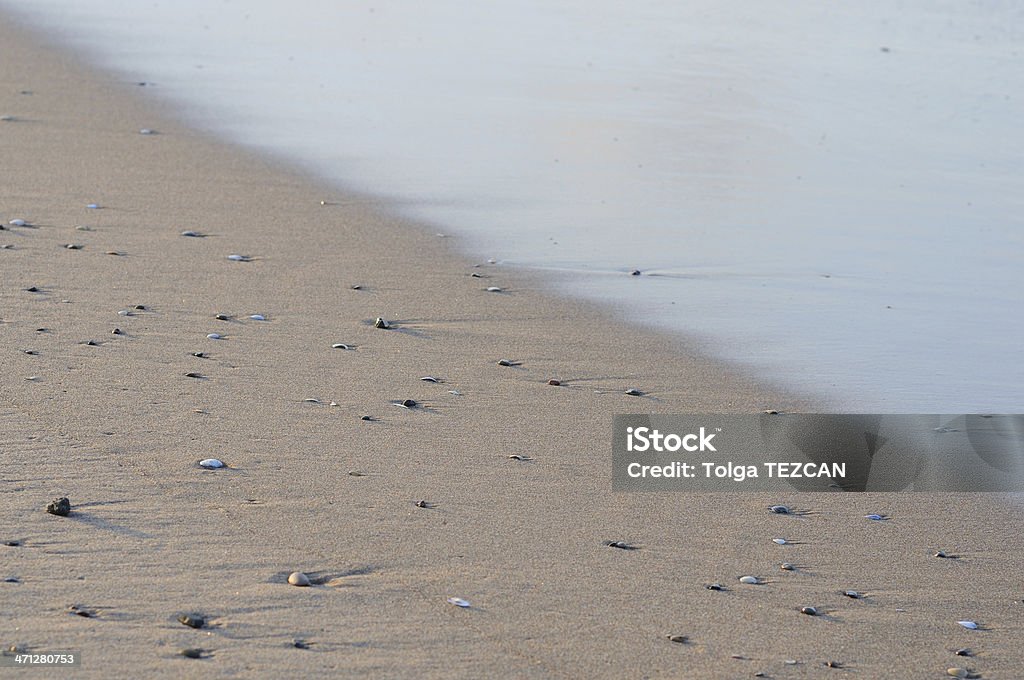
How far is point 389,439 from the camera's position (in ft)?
19.0

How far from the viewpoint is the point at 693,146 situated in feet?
39.5

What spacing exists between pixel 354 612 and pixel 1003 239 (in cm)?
679

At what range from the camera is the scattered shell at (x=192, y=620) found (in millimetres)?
4262

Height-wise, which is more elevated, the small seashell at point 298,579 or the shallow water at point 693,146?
the shallow water at point 693,146

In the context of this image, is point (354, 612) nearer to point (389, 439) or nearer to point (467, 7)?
point (389, 439)

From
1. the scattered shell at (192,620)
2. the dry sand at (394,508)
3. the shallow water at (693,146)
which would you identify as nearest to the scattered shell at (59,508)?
the dry sand at (394,508)

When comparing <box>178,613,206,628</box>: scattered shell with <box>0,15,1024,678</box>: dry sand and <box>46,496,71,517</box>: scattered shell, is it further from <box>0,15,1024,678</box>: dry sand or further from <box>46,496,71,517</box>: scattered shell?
<box>46,496,71,517</box>: scattered shell

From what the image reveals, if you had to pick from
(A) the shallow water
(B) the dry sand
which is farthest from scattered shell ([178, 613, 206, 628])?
(A) the shallow water

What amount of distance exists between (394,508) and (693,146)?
749 cm

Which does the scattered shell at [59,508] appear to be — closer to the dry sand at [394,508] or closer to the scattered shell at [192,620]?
the dry sand at [394,508]

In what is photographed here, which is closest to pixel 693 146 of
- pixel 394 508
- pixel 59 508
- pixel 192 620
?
pixel 394 508

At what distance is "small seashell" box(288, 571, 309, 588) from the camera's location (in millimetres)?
4570

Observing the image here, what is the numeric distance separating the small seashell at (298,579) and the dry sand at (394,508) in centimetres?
5

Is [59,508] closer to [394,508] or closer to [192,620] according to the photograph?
[192,620]
